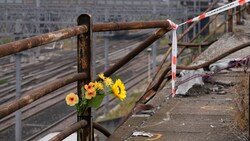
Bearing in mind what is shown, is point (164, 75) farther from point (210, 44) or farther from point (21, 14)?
point (21, 14)

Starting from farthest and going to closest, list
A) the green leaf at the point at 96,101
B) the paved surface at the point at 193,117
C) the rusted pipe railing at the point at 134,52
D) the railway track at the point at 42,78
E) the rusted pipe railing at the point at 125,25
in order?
1. the railway track at the point at 42,78
2. the paved surface at the point at 193,117
3. the rusted pipe railing at the point at 134,52
4. the rusted pipe railing at the point at 125,25
5. the green leaf at the point at 96,101

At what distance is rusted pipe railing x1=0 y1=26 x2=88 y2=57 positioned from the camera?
2532 mm

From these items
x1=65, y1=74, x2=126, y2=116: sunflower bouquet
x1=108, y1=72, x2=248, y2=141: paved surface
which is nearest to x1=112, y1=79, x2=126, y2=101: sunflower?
x1=65, y1=74, x2=126, y2=116: sunflower bouquet

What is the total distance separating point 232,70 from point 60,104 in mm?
22602

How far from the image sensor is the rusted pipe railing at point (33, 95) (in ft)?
8.45

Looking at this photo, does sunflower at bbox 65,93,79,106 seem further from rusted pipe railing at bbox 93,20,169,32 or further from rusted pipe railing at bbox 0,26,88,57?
rusted pipe railing at bbox 93,20,169,32

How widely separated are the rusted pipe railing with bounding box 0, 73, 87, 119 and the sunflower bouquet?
0.10m

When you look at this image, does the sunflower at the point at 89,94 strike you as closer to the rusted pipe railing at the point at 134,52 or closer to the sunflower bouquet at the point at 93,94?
the sunflower bouquet at the point at 93,94

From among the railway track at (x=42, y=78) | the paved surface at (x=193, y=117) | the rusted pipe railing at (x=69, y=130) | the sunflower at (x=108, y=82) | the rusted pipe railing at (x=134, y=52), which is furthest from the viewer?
the railway track at (x=42, y=78)

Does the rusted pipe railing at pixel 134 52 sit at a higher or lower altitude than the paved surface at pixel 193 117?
higher

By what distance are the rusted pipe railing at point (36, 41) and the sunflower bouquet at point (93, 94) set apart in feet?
1.29

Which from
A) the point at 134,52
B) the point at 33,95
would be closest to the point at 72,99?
the point at 33,95

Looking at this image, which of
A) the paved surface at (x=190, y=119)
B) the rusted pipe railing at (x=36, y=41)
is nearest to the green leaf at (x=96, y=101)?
the rusted pipe railing at (x=36, y=41)

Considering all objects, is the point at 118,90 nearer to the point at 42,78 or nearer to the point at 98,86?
the point at 98,86
